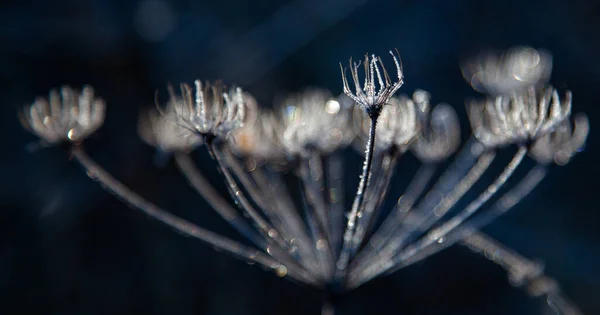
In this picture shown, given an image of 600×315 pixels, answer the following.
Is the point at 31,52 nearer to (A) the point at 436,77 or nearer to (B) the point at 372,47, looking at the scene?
(B) the point at 372,47

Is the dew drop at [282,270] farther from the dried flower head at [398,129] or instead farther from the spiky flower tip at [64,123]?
the spiky flower tip at [64,123]

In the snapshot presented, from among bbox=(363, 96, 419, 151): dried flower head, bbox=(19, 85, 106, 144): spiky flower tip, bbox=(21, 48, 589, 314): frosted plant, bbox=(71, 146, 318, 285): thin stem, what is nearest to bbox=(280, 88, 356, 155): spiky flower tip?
bbox=(21, 48, 589, 314): frosted plant

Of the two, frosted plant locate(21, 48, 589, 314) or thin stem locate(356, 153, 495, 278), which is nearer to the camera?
frosted plant locate(21, 48, 589, 314)

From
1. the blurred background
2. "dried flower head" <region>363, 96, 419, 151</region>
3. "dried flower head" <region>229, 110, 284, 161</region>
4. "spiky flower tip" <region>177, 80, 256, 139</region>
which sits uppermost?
"spiky flower tip" <region>177, 80, 256, 139</region>

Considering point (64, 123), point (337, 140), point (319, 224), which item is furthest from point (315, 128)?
point (64, 123)

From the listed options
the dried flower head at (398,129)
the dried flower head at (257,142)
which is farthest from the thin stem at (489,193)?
the dried flower head at (257,142)

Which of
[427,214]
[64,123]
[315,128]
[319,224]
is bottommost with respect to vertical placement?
[427,214]

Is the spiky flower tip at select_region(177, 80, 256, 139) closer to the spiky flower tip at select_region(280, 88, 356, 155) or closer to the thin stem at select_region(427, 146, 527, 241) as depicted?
the spiky flower tip at select_region(280, 88, 356, 155)

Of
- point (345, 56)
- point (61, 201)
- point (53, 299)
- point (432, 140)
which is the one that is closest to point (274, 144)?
point (432, 140)

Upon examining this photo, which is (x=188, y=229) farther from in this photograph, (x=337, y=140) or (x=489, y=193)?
(x=489, y=193)
